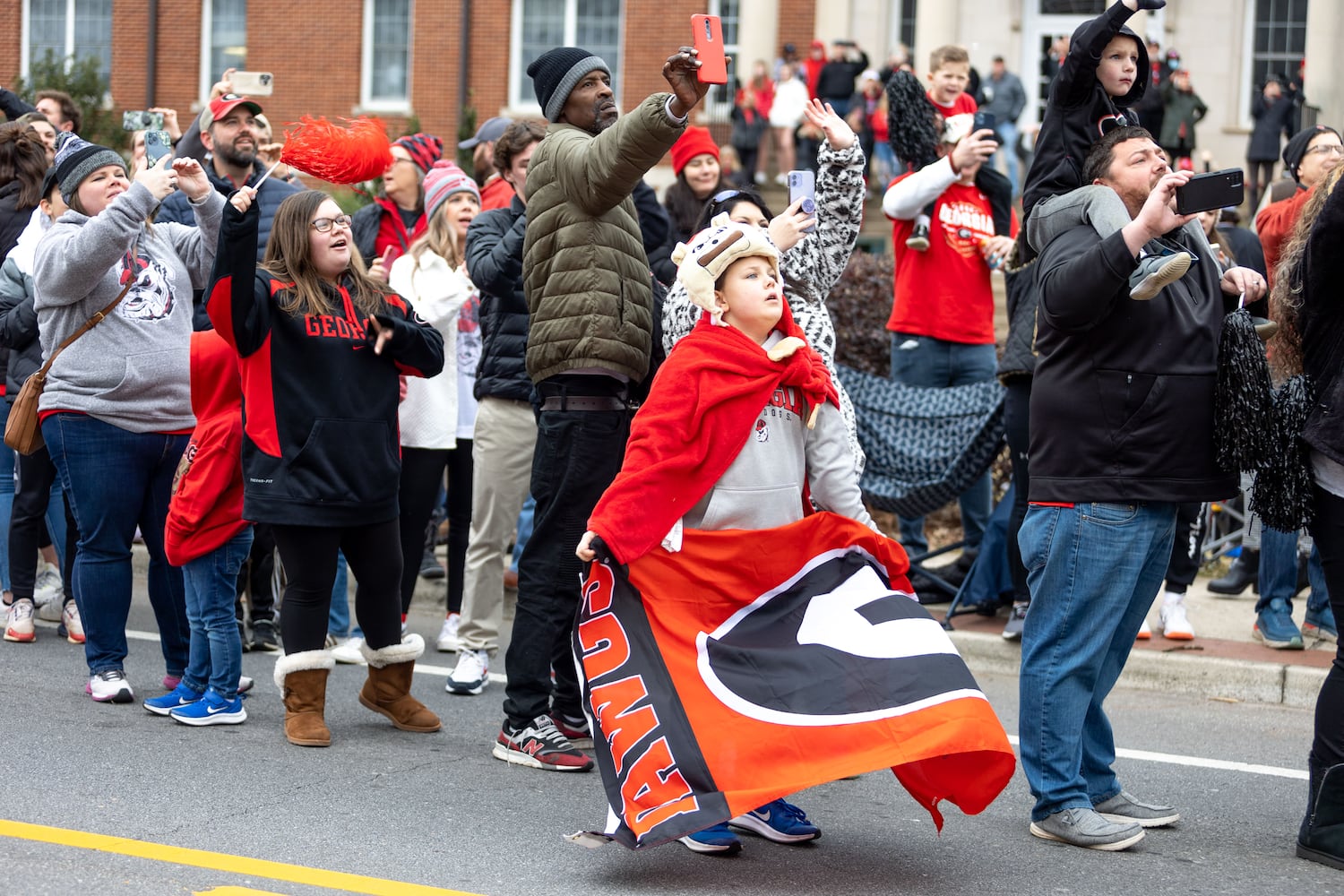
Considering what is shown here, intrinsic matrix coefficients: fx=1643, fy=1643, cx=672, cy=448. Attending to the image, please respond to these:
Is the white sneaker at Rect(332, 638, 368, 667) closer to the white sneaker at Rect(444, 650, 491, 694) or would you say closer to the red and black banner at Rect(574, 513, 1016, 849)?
the white sneaker at Rect(444, 650, 491, 694)

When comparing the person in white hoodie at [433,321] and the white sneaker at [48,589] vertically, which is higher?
the person in white hoodie at [433,321]

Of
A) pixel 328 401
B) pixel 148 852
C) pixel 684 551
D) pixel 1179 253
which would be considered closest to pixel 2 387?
pixel 328 401

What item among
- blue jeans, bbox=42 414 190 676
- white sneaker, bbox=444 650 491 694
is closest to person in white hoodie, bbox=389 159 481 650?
white sneaker, bbox=444 650 491 694

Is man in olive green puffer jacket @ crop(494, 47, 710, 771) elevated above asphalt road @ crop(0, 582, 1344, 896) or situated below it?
above

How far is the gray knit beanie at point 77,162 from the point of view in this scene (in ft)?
21.6

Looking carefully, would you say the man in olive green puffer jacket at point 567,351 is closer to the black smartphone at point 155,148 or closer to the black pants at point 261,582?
the black smartphone at point 155,148

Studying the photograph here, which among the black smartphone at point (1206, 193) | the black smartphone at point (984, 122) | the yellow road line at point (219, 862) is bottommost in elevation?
the yellow road line at point (219, 862)

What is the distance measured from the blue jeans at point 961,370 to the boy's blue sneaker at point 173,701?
13.5 feet

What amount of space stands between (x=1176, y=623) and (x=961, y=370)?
1.79 meters

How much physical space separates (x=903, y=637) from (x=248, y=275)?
2678 mm

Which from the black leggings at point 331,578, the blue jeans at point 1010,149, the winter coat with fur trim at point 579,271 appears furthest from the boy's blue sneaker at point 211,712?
the blue jeans at point 1010,149

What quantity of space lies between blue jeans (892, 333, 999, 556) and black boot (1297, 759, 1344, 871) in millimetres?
3986

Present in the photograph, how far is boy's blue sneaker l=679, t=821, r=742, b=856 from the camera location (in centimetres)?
487

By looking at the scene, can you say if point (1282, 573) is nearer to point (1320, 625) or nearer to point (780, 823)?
point (1320, 625)
